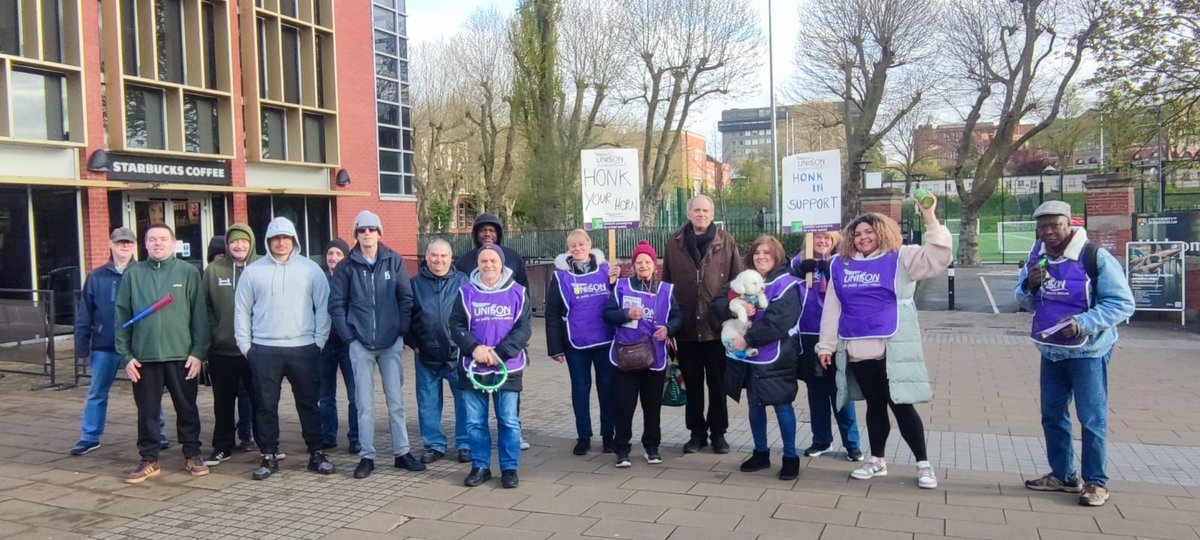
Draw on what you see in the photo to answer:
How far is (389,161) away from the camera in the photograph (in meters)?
23.6

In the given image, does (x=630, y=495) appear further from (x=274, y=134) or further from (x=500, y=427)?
(x=274, y=134)

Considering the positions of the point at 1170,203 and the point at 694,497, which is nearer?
the point at 694,497

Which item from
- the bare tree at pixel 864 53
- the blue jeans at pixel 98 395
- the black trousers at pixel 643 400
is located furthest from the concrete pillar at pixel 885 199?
the blue jeans at pixel 98 395

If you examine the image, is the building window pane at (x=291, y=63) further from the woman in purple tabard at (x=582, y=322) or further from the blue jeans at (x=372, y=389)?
the woman in purple tabard at (x=582, y=322)

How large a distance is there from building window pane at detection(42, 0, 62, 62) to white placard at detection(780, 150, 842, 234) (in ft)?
42.3

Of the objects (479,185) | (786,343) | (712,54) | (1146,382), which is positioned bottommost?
(1146,382)

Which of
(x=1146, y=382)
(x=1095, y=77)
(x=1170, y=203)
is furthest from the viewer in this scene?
(x=1170, y=203)

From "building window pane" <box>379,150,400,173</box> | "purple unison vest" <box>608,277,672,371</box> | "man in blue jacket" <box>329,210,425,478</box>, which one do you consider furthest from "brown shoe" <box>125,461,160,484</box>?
"building window pane" <box>379,150,400,173</box>

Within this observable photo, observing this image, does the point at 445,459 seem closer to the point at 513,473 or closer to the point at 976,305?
the point at 513,473

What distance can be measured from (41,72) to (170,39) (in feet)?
9.55

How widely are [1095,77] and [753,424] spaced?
1562cm

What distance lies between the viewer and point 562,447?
6.95m

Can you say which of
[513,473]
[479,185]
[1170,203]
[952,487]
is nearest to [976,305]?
Answer: [1170,203]

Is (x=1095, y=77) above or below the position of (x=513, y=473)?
above
